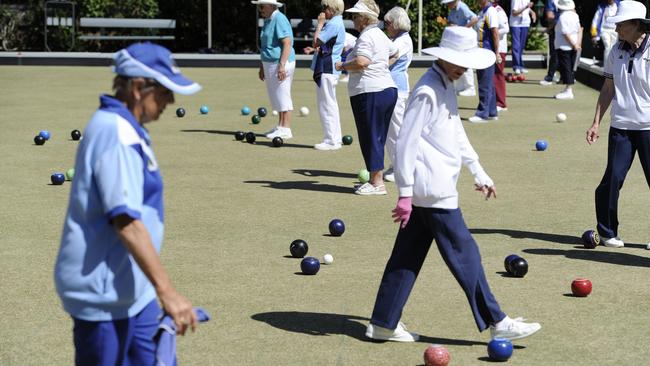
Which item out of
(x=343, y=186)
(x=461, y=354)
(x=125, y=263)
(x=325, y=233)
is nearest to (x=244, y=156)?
(x=343, y=186)

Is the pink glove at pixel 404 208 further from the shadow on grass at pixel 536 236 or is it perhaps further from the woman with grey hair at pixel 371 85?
the woman with grey hair at pixel 371 85

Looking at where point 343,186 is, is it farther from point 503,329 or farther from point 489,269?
point 503,329

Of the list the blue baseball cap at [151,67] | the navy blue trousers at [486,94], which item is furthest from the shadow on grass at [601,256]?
the navy blue trousers at [486,94]

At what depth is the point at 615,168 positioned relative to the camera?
882 cm

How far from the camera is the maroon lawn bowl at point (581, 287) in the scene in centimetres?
741

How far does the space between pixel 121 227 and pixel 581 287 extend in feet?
14.1

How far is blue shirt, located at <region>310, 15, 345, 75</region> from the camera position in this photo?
43.9 feet

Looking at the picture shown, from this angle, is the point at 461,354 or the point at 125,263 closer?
the point at 125,263

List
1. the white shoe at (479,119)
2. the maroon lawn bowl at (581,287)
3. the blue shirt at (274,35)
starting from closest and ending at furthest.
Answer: the maroon lawn bowl at (581,287), the blue shirt at (274,35), the white shoe at (479,119)

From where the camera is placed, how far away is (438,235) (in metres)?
6.10

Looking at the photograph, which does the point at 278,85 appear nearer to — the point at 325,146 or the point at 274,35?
the point at 274,35

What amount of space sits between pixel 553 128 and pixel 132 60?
1321 cm

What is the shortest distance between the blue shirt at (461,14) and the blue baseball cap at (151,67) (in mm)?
13163

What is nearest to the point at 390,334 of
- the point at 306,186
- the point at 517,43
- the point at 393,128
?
the point at 393,128
